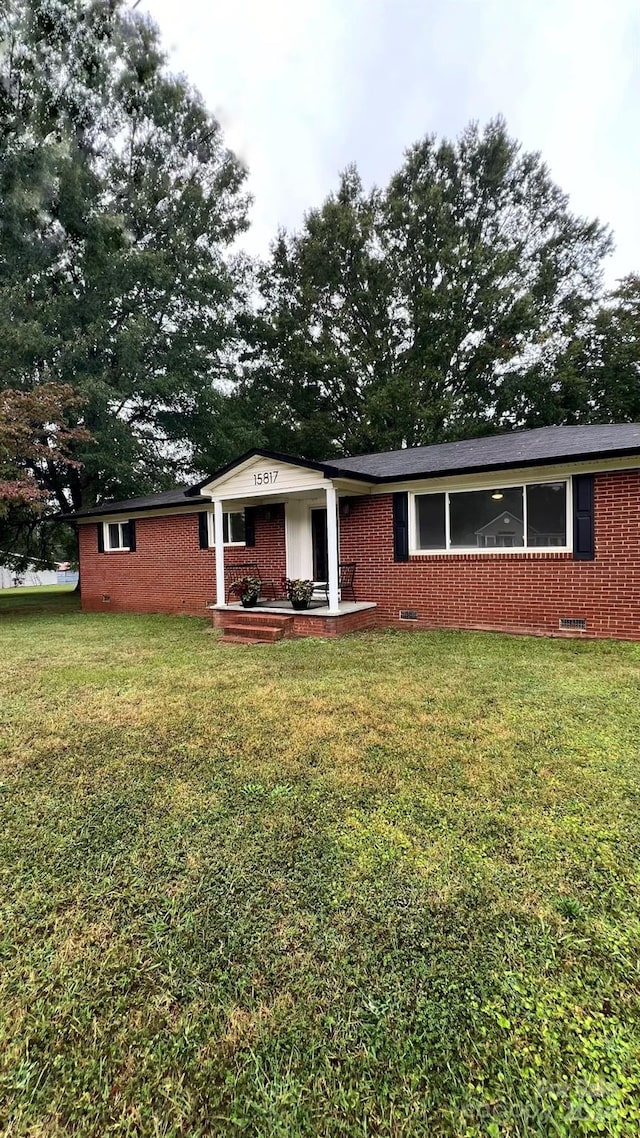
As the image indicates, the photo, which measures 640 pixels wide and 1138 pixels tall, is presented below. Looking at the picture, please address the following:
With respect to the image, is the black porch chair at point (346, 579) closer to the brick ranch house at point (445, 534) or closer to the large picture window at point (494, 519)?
the brick ranch house at point (445, 534)

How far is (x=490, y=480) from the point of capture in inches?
312

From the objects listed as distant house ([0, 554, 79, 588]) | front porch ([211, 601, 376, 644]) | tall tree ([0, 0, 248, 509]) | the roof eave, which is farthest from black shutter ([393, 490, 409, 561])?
distant house ([0, 554, 79, 588])

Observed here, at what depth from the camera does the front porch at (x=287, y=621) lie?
813cm

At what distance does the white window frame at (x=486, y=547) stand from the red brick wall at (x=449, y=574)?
86mm

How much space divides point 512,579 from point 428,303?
1677cm

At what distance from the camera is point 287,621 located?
848 centimetres

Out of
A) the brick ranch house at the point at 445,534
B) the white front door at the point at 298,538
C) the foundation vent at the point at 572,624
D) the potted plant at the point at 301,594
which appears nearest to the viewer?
the brick ranch house at the point at 445,534

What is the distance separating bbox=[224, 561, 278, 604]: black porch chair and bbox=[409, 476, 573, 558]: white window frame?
11.1ft

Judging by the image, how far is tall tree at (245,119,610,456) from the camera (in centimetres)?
2039

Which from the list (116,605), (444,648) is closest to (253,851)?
(444,648)

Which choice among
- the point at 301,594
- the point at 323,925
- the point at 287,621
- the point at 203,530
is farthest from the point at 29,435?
the point at 323,925

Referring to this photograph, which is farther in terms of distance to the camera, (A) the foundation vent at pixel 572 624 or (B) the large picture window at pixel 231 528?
(B) the large picture window at pixel 231 528

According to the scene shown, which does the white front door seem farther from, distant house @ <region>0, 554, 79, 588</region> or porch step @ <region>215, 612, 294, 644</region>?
distant house @ <region>0, 554, 79, 588</region>

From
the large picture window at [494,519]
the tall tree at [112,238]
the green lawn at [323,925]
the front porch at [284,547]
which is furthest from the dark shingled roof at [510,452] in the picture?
the tall tree at [112,238]
